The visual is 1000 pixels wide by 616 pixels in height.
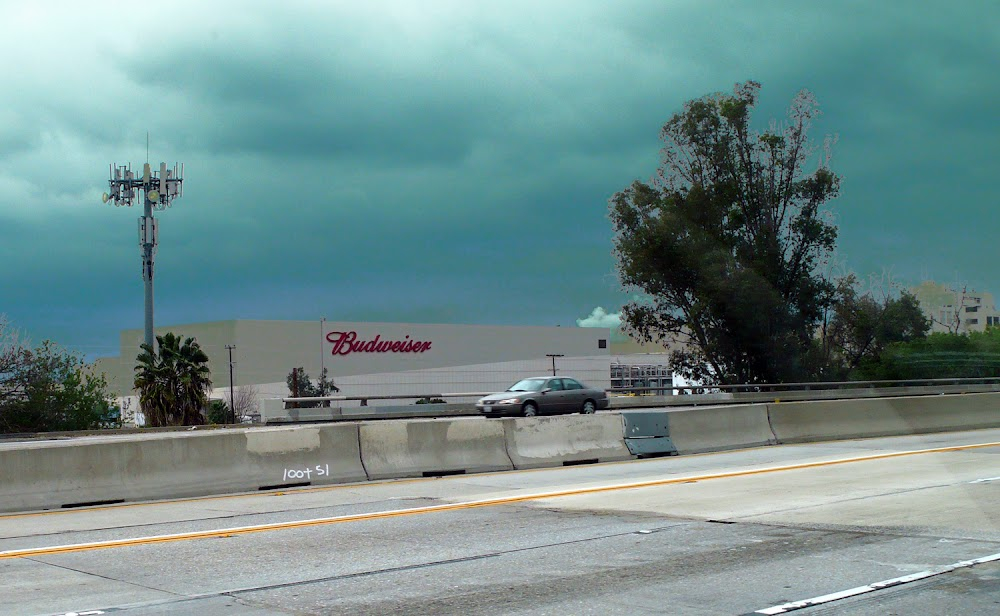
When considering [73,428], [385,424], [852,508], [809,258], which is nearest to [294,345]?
[73,428]

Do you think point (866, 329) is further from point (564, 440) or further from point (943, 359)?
point (564, 440)

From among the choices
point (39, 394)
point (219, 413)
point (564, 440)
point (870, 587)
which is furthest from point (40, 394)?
point (870, 587)

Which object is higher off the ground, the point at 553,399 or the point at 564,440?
the point at 553,399

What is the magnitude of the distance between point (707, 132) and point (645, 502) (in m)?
52.0

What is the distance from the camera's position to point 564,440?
18609mm

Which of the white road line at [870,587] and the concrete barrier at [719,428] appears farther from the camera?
the concrete barrier at [719,428]

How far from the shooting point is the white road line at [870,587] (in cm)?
662

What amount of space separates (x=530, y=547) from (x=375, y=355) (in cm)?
9359

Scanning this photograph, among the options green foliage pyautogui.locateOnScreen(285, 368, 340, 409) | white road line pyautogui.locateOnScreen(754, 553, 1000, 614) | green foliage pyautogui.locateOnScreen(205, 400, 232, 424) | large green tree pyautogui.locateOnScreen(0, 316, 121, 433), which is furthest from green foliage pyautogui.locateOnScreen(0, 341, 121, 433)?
white road line pyautogui.locateOnScreen(754, 553, 1000, 614)

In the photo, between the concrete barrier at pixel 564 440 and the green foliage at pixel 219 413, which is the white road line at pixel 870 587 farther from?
the green foliage at pixel 219 413

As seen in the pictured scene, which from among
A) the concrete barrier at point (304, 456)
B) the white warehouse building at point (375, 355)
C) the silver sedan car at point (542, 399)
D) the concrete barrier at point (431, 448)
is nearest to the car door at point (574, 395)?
the silver sedan car at point (542, 399)

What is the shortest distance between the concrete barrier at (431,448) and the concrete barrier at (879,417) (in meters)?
8.05

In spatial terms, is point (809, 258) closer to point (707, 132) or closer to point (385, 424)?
point (707, 132)

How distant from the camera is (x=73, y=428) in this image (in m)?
51.6
